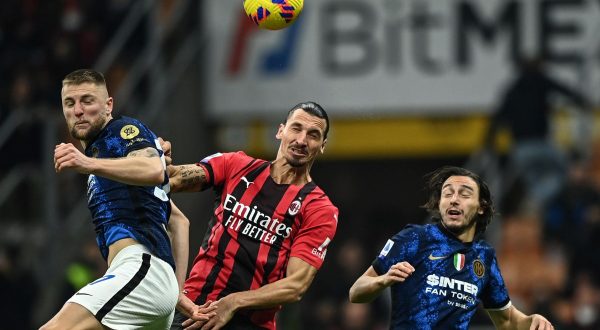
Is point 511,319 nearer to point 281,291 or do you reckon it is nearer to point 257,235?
point 281,291

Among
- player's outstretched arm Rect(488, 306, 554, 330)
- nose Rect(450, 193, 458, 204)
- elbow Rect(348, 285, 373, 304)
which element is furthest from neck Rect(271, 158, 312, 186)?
player's outstretched arm Rect(488, 306, 554, 330)

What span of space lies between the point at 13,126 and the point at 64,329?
7.73 metres

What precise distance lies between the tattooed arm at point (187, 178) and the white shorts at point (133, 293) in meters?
0.63

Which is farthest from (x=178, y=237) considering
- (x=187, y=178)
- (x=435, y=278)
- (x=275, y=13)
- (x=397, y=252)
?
(x=275, y=13)

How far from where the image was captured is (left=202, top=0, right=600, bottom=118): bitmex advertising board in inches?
600

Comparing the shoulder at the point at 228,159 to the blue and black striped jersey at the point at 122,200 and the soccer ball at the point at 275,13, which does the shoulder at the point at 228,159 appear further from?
the soccer ball at the point at 275,13

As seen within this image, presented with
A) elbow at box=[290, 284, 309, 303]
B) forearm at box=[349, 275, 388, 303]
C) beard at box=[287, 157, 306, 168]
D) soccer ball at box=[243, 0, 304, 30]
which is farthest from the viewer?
soccer ball at box=[243, 0, 304, 30]

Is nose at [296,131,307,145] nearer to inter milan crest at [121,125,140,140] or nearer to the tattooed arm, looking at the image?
the tattooed arm

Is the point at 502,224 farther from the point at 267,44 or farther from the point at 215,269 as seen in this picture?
the point at 215,269

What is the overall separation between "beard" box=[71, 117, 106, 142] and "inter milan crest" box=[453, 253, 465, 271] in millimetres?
2189

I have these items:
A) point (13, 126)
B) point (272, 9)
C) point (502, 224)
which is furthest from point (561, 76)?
point (272, 9)

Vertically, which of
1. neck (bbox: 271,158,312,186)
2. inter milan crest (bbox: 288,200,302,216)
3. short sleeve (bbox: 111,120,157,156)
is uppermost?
short sleeve (bbox: 111,120,157,156)

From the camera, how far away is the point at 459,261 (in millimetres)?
7457

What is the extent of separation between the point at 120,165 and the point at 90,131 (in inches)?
21.5
